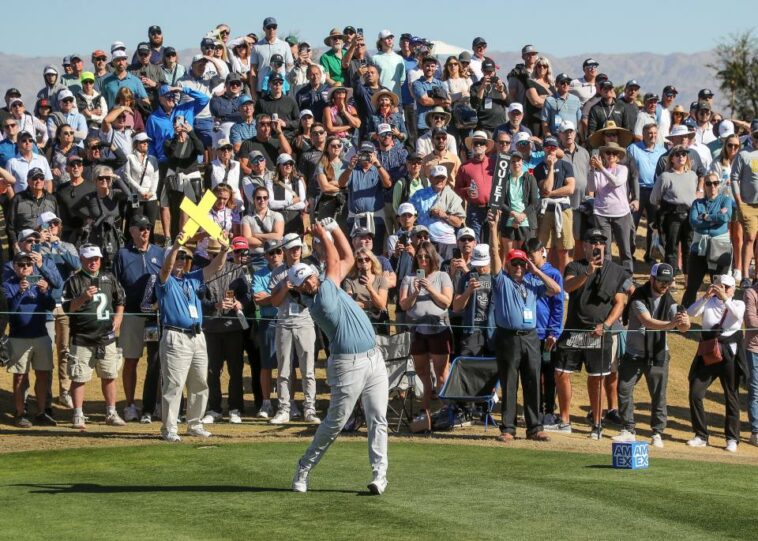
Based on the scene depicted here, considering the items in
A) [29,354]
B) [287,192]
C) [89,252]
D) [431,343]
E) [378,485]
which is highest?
[287,192]

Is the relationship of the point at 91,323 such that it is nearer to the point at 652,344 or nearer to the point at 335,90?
the point at 652,344

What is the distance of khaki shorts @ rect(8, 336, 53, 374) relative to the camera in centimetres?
1684

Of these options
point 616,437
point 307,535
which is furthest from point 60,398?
point 307,535

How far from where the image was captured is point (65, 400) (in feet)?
59.9

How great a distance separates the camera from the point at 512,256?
16.1 metres

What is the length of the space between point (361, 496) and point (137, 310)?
6.20 meters

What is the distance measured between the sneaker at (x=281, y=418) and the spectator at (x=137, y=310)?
160 cm

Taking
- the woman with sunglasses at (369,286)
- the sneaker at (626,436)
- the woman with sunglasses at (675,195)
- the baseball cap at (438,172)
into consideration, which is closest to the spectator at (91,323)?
the woman with sunglasses at (369,286)

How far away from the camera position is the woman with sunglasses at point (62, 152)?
2089 centimetres

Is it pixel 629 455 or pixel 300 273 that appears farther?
pixel 629 455

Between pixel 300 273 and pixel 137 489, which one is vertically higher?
pixel 300 273

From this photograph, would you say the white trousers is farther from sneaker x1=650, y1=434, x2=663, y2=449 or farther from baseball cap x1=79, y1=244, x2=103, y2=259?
sneaker x1=650, y1=434, x2=663, y2=449

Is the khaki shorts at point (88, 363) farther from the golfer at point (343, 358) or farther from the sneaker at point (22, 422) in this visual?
the golfer at point (343, 358)

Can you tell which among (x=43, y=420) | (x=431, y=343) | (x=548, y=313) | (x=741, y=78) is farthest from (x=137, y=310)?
(x=741, y=78)
